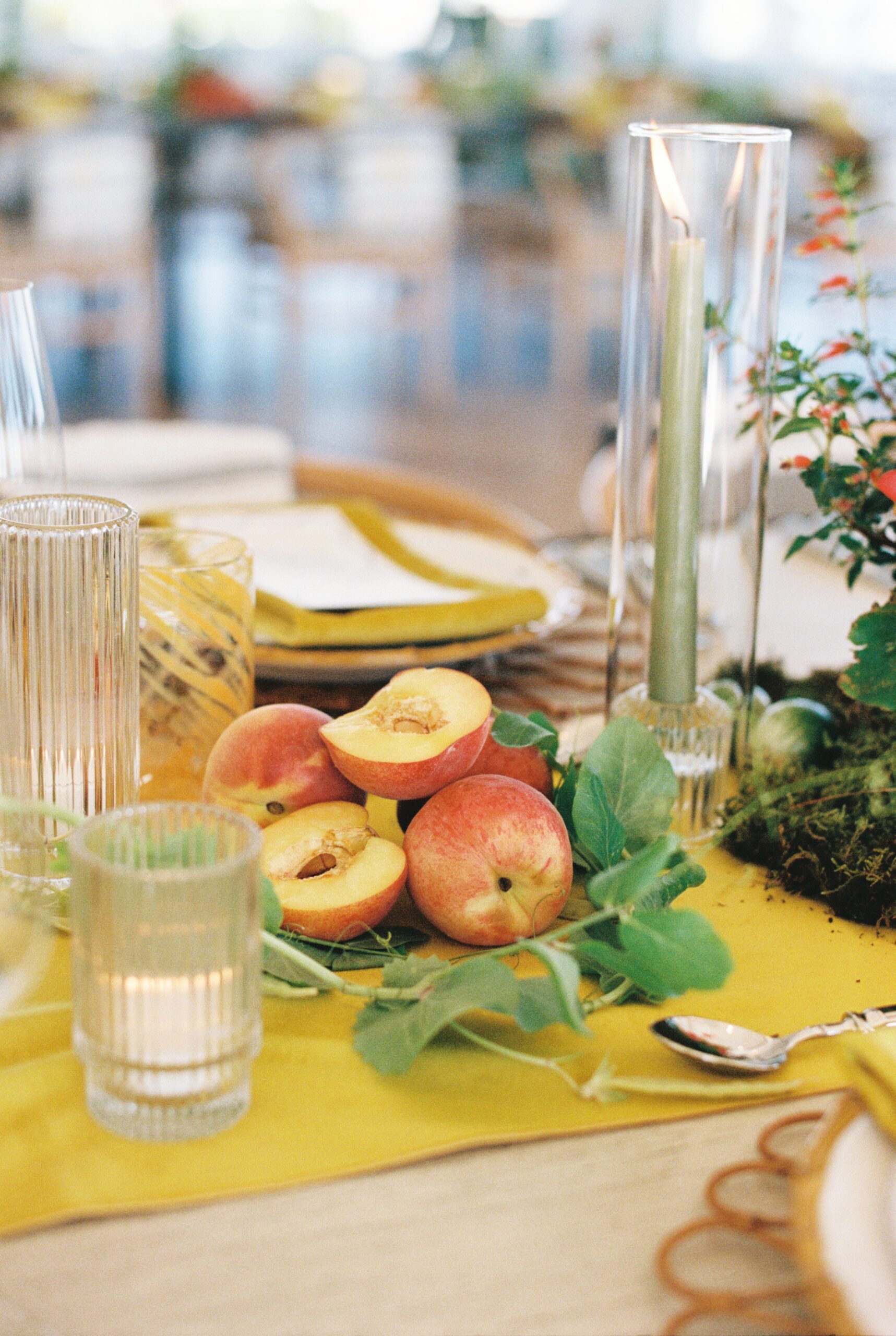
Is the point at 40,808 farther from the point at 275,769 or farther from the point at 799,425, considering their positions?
the point at 799,425

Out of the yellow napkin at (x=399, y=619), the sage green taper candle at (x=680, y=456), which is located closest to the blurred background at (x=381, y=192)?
the yellow napkin at (x=399, y=619)

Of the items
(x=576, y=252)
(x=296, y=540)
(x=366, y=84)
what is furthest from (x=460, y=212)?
(x=296, y=540)

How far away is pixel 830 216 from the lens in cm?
69

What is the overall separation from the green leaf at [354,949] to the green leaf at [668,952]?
97 millimetres

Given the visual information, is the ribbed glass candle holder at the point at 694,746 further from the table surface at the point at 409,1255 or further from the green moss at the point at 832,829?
the table surface at the point at 409,1255

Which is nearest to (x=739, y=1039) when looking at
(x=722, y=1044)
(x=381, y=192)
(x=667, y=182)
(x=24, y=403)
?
(x=722, y=1044)

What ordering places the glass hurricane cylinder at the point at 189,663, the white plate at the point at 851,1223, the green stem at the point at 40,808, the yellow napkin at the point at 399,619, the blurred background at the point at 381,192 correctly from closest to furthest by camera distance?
the white plate at the point at 851,1223, the green stem at the point at 40,808, the glass hurricane cylinder at the point at 189,663, the yellow napkin at the point at 399,619, the blurred background at the point at 381,192

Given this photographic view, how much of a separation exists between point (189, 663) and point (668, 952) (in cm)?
31

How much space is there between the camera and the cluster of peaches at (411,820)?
20.6 inches

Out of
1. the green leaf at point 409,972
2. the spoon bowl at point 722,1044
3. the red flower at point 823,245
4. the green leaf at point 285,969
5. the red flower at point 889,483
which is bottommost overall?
the spoon bowl at point 722,1044

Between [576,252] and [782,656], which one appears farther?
[576,252]

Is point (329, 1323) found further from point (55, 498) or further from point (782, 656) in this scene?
A: point (782, 656)

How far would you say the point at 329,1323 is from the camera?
0.37 metres

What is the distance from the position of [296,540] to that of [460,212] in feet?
16.9
